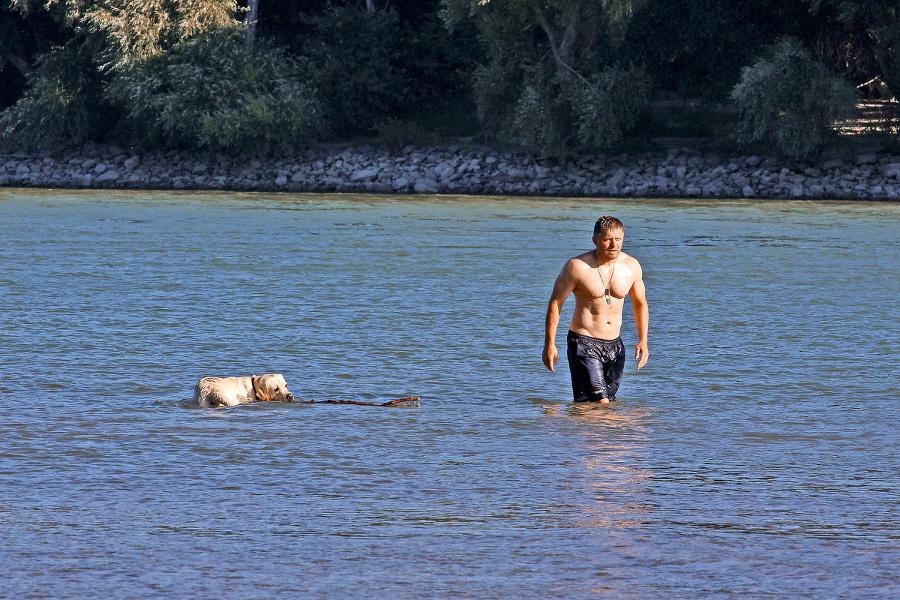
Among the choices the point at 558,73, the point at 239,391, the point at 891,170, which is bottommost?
the point at 239,391

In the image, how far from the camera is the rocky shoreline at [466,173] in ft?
133

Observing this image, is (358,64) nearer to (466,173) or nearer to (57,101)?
(466,173)

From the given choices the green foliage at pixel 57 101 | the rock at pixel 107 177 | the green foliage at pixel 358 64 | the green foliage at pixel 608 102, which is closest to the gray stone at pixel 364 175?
the green foliage at pixel 358 64

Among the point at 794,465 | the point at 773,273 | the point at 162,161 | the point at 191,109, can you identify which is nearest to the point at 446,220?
the point at 773,273

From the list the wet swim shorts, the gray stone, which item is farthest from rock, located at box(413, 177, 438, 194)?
the wet swim shorts

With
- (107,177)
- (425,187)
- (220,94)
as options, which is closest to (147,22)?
(220,94)

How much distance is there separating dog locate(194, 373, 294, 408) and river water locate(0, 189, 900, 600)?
0.35 ft

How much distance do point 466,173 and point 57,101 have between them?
14.8 m

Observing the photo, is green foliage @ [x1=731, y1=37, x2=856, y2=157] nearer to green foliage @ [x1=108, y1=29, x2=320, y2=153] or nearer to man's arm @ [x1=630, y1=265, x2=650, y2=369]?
green foliage @ [x1=108, y1=29, x2=320, y2=153]

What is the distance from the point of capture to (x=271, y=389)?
860 cm

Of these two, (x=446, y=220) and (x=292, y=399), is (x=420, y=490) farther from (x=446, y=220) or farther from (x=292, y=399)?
(x=446, y=220)

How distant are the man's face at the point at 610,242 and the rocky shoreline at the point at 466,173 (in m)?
33.0

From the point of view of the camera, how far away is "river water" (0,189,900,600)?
5.12 meters

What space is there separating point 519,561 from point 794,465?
2.43 meters
